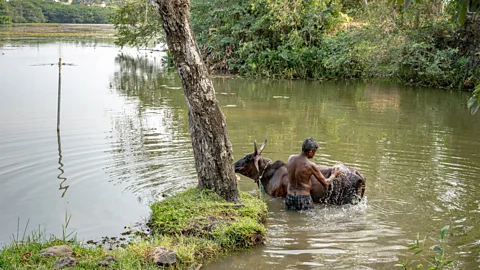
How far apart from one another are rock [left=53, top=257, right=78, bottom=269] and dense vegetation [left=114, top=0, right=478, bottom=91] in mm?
14532

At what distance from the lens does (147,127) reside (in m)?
12.4

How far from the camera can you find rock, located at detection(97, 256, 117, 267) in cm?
508

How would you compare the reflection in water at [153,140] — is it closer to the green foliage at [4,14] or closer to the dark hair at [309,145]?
the dark hair at [309,145]

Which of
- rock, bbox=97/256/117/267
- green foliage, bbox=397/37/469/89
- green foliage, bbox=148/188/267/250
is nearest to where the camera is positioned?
rock, bbox=97/256/117/267

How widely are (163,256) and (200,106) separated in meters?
1.94

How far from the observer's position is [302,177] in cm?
720

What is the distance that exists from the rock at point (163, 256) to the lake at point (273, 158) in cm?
58

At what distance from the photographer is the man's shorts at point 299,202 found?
7.27 metres

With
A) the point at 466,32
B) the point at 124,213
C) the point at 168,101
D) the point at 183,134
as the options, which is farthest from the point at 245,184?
the point at 466,32

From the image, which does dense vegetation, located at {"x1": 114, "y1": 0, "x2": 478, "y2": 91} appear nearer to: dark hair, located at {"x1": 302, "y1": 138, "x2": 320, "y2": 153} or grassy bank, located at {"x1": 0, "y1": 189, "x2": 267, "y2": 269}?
dark hair, located at {"x1": 302, "y1": 138, "x2": 320, "y2": 153}

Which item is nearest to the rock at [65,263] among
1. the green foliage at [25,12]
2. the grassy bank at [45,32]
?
the grassy bank at [45,32]

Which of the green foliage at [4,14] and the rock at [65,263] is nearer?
the rock at [65,263]

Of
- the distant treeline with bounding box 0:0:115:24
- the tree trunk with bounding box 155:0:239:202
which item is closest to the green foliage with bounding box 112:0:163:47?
the tree trunk with bounding box 155:0:239:202

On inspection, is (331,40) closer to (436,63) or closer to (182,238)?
(436,63)
